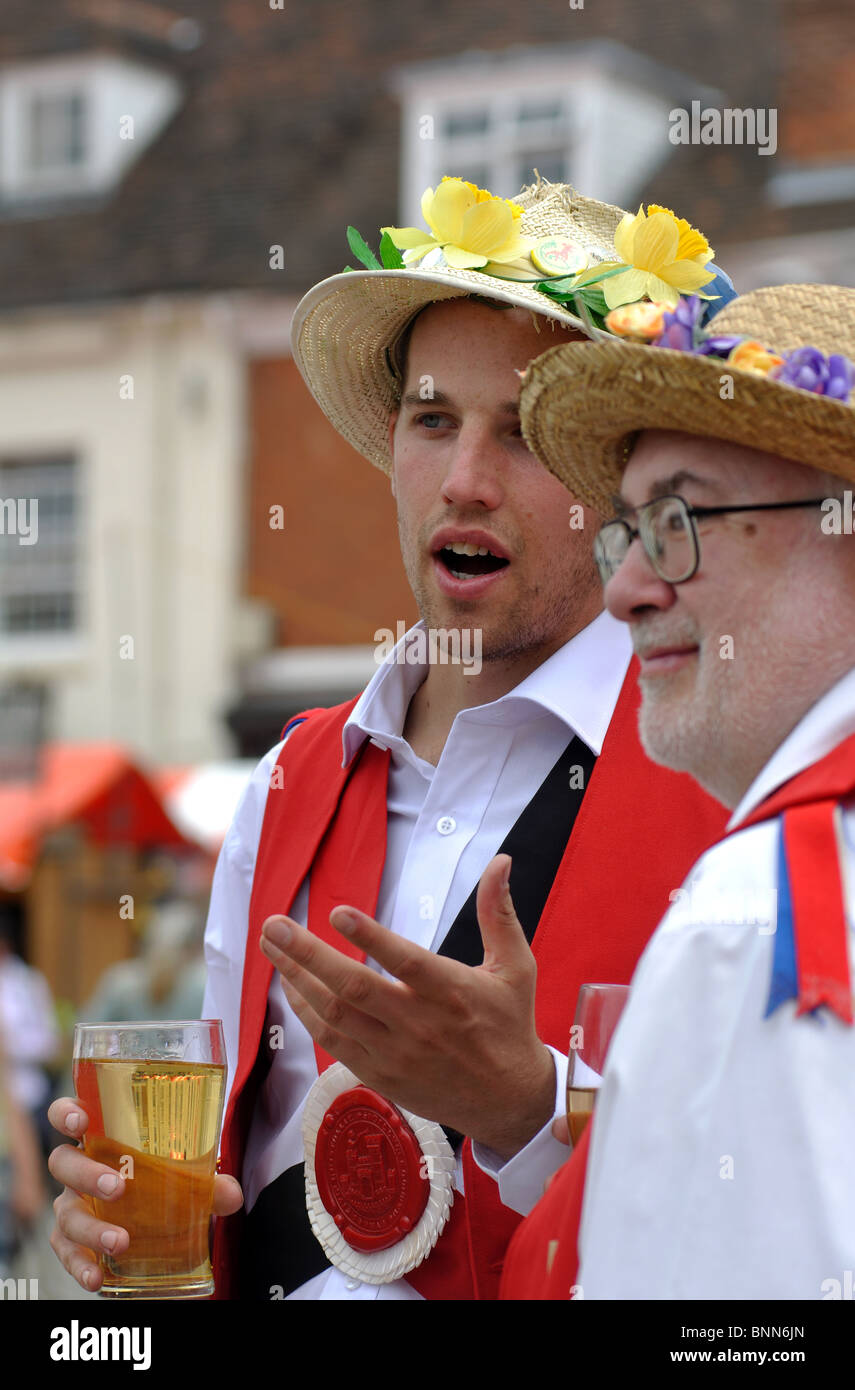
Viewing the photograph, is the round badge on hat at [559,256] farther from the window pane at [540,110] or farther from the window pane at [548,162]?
the window pane at [540,110]

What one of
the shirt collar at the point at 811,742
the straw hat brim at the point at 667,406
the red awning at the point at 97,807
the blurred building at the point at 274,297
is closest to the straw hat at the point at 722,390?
the straw hat brim at the point at 667,406

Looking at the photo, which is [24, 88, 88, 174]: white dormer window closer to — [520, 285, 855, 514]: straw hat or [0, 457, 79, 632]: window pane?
[0, 457, 79, 632]: window pane

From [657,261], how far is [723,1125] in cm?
140

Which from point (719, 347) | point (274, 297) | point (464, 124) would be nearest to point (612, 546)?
point (719, 347)

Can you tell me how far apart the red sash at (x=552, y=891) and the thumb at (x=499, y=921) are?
17.5 inches

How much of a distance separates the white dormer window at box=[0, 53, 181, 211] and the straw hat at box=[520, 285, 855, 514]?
1557 centimetres

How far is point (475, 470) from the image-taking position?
2625 mm

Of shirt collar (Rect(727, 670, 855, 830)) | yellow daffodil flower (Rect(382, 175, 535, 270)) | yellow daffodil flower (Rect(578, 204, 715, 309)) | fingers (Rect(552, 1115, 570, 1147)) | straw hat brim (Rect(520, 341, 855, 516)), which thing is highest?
yellow daffodil flower (Rect(382, 175, 535, 270))

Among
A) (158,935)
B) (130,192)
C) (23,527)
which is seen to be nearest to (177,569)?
(23,527)

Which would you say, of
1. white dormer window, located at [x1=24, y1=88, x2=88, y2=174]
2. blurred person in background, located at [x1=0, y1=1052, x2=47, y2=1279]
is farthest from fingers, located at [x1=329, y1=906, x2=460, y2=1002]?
white dormer window, located at [x1=24, y1=88, x2=88, y2=174]

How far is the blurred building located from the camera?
1472 cm

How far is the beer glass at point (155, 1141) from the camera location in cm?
213
